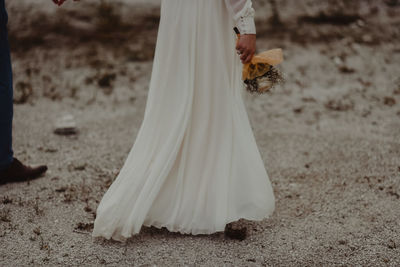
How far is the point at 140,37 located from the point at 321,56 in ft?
10.4

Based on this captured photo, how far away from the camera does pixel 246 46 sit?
8.59 feet

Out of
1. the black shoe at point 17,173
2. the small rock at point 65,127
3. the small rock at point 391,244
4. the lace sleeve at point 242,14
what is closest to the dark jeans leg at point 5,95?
the black shoe at point 17,173

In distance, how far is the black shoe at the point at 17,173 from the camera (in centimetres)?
379

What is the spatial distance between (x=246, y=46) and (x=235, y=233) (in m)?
1.18

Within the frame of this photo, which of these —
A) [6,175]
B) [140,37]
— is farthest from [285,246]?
[140,37]

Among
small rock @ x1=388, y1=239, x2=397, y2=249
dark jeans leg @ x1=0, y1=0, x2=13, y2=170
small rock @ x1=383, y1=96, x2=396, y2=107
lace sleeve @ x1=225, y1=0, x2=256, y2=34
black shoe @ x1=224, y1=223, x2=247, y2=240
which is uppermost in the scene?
lace sleeve @ x1=225, y1=0, x2=256, y2=34

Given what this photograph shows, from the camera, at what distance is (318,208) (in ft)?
11.6

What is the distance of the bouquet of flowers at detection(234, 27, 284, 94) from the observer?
2.67 meters

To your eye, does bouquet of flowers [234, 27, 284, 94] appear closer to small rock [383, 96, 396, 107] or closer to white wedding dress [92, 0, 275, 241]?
white wedding dress [92, 0, 275, 241]

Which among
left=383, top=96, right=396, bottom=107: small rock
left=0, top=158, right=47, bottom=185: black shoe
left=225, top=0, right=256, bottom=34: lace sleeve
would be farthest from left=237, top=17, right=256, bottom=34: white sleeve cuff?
left=383, top=96, right=396, bottom=107: small rock

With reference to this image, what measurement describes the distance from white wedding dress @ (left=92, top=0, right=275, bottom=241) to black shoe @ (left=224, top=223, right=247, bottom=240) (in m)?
0.14

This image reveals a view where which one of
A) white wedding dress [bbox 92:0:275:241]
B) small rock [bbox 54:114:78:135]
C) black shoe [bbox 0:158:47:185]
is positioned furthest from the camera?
small rock [bbox 54:114:78:135]

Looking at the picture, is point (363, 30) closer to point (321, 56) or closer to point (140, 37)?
point (321, 56)

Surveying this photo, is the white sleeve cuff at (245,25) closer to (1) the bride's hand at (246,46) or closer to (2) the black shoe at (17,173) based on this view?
(1) the bride's hand at (246,46)
